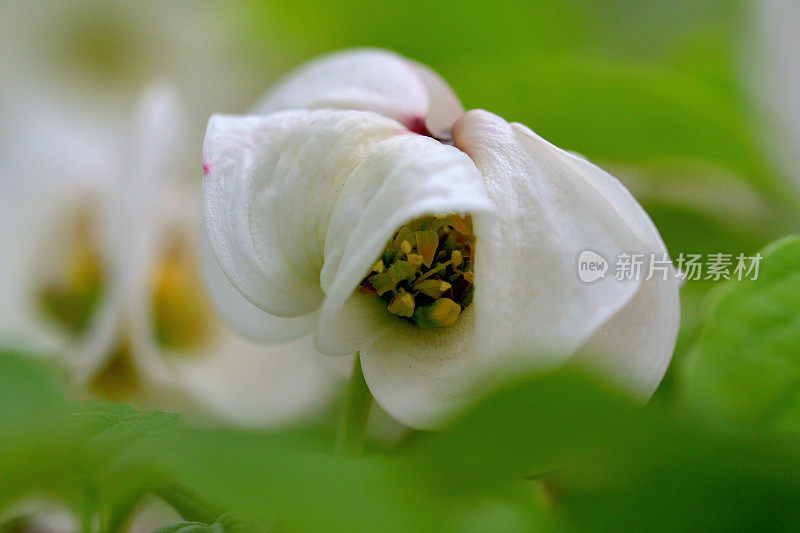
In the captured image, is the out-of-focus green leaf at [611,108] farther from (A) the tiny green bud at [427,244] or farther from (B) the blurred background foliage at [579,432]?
(A) the tiny green bud at [427,244]

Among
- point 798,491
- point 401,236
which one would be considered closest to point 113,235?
point 401,236

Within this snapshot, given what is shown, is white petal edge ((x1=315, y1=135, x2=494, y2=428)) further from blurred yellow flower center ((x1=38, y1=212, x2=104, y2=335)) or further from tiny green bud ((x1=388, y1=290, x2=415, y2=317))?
blurred yellow flower center ((x1=38, y1=212, x2=104, y2=335))

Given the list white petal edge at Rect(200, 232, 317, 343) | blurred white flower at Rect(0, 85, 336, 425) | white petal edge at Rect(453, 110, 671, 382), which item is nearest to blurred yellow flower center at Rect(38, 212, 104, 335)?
blurred white flower at Rect(0, 85, 336, 425)

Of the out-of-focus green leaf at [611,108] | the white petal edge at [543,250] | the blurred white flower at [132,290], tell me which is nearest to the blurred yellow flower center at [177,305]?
the blurred white flower at [132,290]

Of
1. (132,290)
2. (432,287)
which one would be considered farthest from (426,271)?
(132,290)

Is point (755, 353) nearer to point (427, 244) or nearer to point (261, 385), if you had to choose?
point (427, 244)

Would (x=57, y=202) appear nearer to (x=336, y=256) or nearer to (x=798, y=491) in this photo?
(x=336, y=256)
